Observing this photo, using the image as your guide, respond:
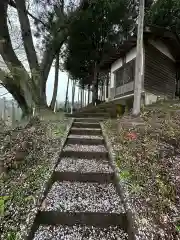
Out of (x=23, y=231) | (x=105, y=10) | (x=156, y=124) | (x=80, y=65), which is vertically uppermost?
→ (x=105, y=10)

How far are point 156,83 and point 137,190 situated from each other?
9.03 m

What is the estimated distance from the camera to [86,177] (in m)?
3.06

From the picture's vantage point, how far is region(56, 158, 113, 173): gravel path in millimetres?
3203

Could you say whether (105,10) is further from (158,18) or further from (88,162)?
(88,162)

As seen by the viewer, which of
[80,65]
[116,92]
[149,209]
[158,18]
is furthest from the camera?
[80,65]

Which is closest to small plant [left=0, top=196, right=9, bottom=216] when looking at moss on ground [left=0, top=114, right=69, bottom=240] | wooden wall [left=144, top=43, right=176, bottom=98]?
moss on ground [left=0, top=114, right=69, bottom=240]

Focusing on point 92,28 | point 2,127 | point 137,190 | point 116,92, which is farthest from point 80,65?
point 137,190

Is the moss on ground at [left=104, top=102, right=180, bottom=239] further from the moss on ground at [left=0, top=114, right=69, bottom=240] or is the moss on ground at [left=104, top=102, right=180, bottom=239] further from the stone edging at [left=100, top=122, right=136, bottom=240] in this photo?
the moss on ground at [left=0, top=114, right=69, bottom=240]

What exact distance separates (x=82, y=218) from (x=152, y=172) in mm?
1104

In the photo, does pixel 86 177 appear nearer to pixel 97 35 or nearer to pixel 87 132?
pixel 87 132

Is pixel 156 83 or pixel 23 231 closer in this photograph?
pixel 23 231

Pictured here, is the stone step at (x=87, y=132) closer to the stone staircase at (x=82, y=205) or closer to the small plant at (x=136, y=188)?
the stone staircase at (x=82, y=205)

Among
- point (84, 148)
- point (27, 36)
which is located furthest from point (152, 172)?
point (27, 36)

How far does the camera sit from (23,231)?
1.98 metres
